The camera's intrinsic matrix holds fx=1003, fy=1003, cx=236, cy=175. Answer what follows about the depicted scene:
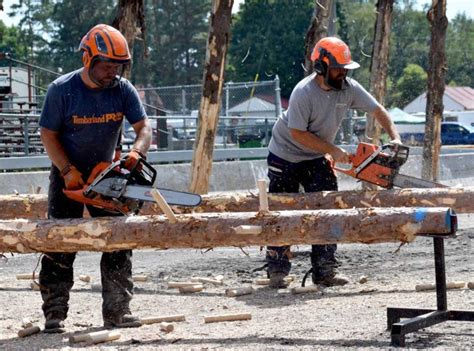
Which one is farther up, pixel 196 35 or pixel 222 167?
pixel 196 35

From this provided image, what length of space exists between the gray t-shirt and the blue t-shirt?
79.2 inches

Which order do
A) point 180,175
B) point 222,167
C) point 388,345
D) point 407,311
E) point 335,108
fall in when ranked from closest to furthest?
1. point 388,345
2. point 407,311
3. point 335,108
4. point 180,175
5. point 222,167

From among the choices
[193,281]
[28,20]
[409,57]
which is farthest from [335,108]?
[409,57]

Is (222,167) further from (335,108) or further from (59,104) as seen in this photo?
(59,104)

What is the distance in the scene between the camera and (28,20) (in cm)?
8750

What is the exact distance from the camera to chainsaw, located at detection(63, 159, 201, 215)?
7102 millimetres

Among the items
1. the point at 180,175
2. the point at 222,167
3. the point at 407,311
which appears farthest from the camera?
the point at 222,167

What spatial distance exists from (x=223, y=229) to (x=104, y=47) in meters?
1.57

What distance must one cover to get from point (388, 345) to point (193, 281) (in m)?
3.64

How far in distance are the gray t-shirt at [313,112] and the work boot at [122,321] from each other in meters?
2.59

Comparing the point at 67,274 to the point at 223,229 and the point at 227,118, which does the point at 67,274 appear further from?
the point at 227,118

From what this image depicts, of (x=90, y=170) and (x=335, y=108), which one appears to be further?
(x=335, y=108)

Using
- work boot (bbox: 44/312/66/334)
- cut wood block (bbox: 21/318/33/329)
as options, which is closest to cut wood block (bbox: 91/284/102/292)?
cut wood block (bbox: 21/318/33/329)

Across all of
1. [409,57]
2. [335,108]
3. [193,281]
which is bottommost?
[193,281]
